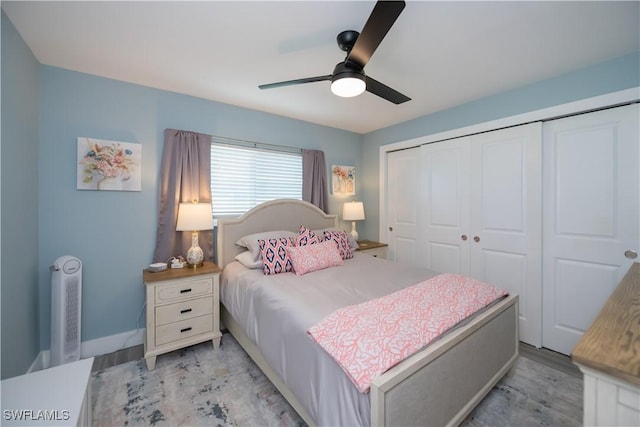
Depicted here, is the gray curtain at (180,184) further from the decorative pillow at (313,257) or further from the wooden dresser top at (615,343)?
the wooden dresser top at (615,343)

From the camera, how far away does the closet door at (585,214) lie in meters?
2.05

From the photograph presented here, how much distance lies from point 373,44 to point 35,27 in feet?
7.07

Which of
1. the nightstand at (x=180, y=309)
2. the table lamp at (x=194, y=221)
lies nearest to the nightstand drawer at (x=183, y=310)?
the nightstand at (x=180, y=309)

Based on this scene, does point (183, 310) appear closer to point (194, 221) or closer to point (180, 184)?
point (194, 221)

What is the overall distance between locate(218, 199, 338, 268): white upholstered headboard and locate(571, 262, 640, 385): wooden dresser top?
2648mm

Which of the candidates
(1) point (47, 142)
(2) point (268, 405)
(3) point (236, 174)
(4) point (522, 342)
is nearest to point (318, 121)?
(3) point (236, 174)

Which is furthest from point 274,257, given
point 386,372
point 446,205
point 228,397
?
point 446,205

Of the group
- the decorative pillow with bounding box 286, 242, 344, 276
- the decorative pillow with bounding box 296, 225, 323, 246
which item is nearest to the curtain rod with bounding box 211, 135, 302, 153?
the decorative pillow with bounding box 296, 225, 323, 246

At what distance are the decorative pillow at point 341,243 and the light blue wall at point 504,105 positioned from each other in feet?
3.90

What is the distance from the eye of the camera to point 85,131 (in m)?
2.23

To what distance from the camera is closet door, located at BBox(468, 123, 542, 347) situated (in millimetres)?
2482

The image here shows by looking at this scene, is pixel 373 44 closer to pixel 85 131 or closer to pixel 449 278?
pixel 449 278

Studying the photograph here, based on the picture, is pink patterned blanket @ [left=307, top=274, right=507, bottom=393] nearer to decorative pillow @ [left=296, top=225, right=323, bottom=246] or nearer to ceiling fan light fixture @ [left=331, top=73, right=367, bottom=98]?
decorative pillow @ [left=296, top=225, right=323, bottom=246]
